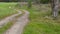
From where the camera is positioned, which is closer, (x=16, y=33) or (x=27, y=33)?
(x=16, y=33)

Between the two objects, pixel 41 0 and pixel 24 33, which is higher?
pixel 24 33

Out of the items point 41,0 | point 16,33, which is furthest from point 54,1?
point 41,0

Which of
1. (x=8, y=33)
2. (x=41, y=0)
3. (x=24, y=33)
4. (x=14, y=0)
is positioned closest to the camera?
(x=8, y=33)

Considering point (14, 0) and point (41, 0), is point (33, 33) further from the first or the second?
point (14, 0)

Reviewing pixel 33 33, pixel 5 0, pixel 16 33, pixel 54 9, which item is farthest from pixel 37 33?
pixel 5 0

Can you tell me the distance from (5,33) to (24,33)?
1.34 meters

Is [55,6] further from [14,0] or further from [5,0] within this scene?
[5,0]

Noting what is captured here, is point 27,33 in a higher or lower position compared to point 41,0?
higher

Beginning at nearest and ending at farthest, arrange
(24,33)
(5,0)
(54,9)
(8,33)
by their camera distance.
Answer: (8,33) < (24,33) < (54,9) < (5,0)

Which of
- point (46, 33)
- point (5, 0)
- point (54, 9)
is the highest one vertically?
point (46, 33)

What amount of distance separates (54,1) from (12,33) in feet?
43.0

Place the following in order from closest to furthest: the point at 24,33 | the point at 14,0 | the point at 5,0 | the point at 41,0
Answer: the point at 24,33 < the point at 41,0 < the point at 14,0 < the point at 5,0

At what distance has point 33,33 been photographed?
1252cm

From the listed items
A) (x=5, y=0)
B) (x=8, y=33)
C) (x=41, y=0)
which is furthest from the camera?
(x=5, y=0)
